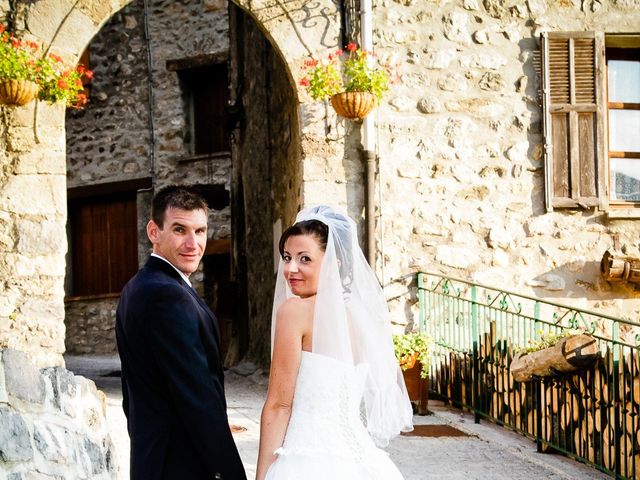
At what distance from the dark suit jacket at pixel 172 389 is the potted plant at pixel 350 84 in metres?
5.16

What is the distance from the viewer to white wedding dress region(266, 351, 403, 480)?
3045 mm

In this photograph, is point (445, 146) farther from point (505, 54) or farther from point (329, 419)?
point (329, 419)

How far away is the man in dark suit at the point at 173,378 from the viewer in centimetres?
271

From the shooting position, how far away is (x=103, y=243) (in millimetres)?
17047

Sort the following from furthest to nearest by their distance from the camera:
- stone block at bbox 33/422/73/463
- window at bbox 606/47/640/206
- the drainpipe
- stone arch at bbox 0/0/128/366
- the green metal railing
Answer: window at bbox 606/47/640/206 < the drainpipe < stone arch at bbox 0/0/128/366 < the green metal railing < stone block at bbox 33/422/73/463

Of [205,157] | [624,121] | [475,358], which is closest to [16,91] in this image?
[475,358]

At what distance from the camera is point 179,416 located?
2.73 metres

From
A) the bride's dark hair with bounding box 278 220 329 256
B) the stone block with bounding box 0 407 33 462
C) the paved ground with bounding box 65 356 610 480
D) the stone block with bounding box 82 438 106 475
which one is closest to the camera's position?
the stone block with bounding box 0 407 33 462

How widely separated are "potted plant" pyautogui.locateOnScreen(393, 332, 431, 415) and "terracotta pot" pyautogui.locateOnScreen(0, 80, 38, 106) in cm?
348

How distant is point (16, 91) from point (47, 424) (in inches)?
191

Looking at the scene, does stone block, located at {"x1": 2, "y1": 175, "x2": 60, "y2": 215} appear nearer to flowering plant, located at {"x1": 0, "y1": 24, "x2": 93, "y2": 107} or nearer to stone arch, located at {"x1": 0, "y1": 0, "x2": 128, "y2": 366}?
stone arch, located at {"x1": 0, "y1": 0, "x2": 128, "y2": 366}

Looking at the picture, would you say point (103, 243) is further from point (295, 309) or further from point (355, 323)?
point (295, 309)

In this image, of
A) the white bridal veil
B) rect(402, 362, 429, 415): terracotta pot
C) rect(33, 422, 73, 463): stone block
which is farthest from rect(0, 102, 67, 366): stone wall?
rect(33, 422, 73, 463): stone block

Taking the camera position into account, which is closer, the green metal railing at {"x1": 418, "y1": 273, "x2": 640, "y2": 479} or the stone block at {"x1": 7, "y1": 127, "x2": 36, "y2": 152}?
the green metal railing at {"x1": 418, "y1": 273, "x2": 640, "y2": 479}
